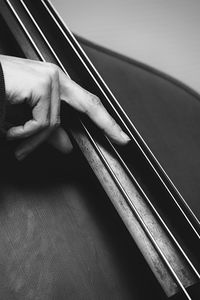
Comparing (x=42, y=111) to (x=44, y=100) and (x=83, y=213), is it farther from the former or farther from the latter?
(x=83, y=213)

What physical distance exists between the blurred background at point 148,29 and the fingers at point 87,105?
686 mm

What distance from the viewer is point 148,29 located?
113cm

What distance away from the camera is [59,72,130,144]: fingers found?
450mm

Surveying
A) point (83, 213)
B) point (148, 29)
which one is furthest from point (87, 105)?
point (148, 29)

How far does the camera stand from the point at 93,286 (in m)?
0.40

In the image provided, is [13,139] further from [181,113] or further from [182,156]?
[181,113]

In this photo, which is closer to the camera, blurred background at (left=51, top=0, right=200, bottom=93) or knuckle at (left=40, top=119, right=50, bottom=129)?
knuckle at (left=40, top=119, right=50, bottom=129)

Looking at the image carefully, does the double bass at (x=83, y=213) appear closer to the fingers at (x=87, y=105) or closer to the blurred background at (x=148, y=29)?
the fingers at (x=87, y=105)

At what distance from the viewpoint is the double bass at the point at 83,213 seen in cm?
38

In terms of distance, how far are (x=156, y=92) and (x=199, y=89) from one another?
409mm

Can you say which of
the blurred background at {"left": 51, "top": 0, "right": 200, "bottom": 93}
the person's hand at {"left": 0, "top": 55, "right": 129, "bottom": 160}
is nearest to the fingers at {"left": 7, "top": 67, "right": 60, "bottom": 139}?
the person's hand at {"left": 0, "top": 55, "right": 129, "bottom": 160}

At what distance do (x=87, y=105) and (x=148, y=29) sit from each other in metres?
0.78

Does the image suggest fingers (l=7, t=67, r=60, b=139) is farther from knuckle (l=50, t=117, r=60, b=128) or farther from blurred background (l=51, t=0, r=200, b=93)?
blurred background (l=51, t=0, r=200, b=93)

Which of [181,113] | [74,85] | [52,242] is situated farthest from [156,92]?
[52,242]
